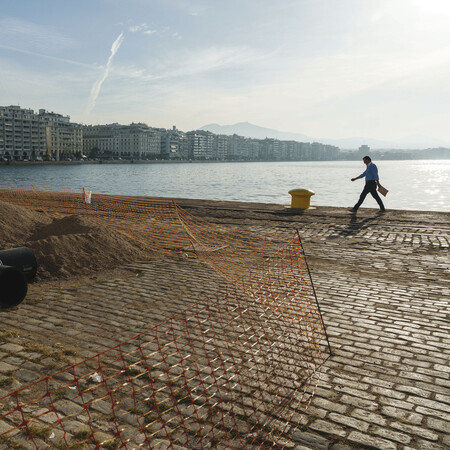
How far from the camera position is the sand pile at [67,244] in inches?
356

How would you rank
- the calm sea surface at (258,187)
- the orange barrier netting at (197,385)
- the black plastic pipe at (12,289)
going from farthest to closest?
the calm sea surface at (258,187) → the black plastic pipe at (12,289) → the orange barrier netting at (197,385)

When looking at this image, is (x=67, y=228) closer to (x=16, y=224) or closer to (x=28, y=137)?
(x=16, y=224)

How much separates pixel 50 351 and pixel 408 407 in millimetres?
3886

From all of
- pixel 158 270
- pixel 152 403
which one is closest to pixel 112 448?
pixel 152 403

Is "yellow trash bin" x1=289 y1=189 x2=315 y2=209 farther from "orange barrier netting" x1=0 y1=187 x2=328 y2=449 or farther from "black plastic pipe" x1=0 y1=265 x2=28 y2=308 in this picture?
"black plastic pipe" x1=0 y1=265 x2=28 y2=308

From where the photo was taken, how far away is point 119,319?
20.7 ft

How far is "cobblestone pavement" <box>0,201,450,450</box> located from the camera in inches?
158

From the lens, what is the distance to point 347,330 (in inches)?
241

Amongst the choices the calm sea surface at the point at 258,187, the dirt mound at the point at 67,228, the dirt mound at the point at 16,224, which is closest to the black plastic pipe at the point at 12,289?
the dirt mound at the point at 67,228

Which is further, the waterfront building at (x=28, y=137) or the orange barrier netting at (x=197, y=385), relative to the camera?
the waterfront building at (x=28, y=137)

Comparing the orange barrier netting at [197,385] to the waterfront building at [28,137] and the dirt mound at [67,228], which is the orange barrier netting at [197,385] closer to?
the dirt mound at [67,228]

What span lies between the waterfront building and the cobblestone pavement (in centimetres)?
17974

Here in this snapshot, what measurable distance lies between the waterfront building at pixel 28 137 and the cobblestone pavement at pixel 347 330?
180 metres

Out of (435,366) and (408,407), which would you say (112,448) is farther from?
Result: (435,366)
